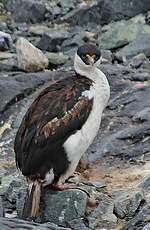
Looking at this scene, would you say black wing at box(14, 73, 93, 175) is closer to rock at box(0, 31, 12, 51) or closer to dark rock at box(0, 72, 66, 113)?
dark rock at box(0, 72, 66, 113)

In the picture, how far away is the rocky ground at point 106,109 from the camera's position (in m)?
5.86

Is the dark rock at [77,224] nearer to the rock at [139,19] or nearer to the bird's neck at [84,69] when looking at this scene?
the bird's neck at [84,69]

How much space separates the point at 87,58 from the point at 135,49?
672 cm

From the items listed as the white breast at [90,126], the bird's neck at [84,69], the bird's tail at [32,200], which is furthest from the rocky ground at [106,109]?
the bird's neck at [84,69]

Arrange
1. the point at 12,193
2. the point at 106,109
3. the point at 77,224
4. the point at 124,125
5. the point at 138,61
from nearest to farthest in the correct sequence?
the point at 77,224 < the point at 12,193 < the point at 124,125 < the point at 106,109 < the point at 138,61

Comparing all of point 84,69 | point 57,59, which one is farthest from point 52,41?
point 84,69

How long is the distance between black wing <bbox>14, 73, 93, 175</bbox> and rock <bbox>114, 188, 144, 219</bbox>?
2.92ft

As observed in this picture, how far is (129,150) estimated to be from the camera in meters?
7.54

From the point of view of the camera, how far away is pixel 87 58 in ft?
21.5

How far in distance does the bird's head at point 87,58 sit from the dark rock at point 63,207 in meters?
1.52

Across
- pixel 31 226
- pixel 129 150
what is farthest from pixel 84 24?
pixel 31 226

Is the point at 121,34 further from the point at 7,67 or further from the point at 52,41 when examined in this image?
the point at 7,67

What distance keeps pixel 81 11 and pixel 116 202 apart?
442 inches

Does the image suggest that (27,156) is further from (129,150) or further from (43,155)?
(129,150)
